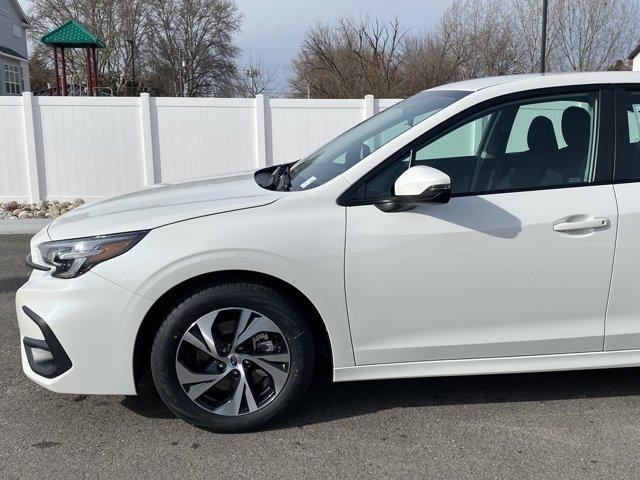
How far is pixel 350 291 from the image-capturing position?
299 centimetres

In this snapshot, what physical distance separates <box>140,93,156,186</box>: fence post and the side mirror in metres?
9.02

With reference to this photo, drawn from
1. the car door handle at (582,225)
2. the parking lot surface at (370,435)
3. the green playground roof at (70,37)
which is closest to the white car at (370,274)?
the car door handle at (582,225)

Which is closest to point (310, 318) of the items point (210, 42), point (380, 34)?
point (380, 34)

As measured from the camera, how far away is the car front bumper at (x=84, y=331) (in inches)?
113

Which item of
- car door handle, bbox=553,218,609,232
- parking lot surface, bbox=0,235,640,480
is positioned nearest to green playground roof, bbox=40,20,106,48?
parking lot surface, bbox=0,235,640,480

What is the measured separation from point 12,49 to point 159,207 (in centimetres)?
4081

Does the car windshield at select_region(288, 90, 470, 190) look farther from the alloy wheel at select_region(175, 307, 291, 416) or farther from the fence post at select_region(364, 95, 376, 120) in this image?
the fence post at select_region(364, 95, 376, 120)

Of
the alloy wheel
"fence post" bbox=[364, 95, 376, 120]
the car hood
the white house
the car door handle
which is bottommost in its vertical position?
the alloy wheel

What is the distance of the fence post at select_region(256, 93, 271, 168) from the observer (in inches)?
449

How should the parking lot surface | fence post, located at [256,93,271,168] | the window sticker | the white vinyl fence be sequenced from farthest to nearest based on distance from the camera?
1. fence post, located at [256,93,271,168]
2. the white vinyl fence
3. the window sticker
4. the parking lot surface

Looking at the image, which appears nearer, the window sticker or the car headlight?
the car headlight

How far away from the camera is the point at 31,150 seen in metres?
11.1

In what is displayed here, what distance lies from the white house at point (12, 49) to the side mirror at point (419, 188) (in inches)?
1475

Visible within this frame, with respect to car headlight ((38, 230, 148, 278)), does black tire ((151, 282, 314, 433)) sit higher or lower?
lower
